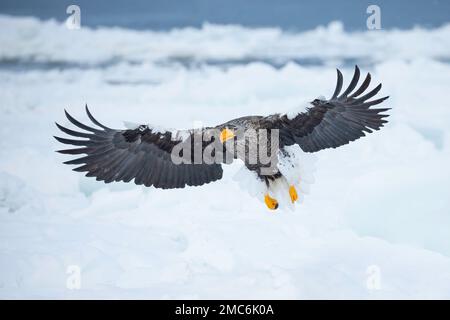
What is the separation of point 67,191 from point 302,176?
1969 mm

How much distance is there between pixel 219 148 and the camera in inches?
143

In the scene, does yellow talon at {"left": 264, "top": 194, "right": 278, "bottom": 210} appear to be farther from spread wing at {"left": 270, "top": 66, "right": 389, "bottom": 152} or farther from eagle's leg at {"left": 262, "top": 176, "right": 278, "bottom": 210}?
spread wing at {"left": 270, "top": 66, "right": 389, "bottom": 152}

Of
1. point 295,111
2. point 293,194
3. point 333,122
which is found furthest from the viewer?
point 333,122

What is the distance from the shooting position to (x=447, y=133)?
5.20 metres

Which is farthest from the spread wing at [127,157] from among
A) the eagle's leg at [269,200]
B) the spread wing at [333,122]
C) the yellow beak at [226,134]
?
the spread wing at [333,122]

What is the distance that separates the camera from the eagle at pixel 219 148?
11.6 feet

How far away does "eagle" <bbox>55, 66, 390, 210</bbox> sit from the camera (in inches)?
140

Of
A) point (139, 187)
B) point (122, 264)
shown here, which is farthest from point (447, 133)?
point (122, 264)

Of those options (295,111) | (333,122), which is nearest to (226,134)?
(295,111)

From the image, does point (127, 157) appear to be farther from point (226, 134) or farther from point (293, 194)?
point (293, 194)

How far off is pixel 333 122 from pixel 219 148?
0.76 m

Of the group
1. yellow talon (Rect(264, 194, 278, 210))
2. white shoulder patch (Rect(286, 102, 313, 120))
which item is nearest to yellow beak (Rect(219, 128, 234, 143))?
white shoulder patch (Rect(286, 102, 313, 120))

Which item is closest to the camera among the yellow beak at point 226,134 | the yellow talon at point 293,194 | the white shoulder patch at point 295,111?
the yellow beak at point 226,134

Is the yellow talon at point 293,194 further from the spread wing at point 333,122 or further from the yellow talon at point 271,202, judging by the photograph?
the spread wing at point 333,122
